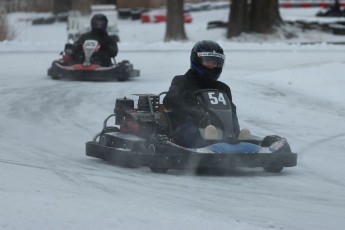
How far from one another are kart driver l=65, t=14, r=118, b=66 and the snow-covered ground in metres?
0.70

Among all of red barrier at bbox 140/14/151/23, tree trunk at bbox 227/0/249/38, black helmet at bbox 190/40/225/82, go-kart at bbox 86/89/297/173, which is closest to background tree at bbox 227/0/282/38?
tree trunk at bbox 227/0/249/38

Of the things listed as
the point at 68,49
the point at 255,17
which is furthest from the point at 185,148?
the point at 255,17

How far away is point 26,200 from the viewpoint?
6.32 meters

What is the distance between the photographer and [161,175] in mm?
8352

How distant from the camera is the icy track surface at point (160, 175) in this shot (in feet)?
20.0

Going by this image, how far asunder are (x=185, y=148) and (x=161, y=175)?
0.33 meters

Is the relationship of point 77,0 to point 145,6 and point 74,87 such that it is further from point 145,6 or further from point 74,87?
point 74,87

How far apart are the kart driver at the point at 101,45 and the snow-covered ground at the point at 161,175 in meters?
0.70

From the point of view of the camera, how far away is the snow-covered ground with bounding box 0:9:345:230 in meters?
6.12

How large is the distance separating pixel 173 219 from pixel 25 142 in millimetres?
4990

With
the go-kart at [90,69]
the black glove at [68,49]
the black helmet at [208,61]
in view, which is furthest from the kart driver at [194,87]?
the black glove at [68,49]

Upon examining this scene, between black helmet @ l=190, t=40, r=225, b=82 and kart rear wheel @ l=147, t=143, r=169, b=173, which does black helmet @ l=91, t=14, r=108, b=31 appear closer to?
black helmet @ l=190, t=40, r=225, b=82

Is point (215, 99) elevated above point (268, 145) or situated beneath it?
elevated above

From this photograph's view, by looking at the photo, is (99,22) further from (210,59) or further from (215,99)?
(215,99)
